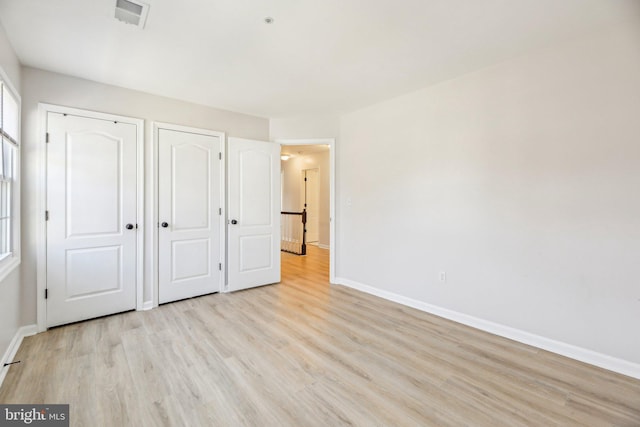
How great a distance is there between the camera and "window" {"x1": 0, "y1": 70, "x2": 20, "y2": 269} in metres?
2.24

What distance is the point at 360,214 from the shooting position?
13.6 ft

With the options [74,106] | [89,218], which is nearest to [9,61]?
[74,106]

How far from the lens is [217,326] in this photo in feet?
9.52

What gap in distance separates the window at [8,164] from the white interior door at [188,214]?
117 cm

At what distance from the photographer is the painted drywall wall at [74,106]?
2707 millimetres

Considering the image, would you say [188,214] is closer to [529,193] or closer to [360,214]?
[360,214]

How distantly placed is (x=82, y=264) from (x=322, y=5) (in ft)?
10.7

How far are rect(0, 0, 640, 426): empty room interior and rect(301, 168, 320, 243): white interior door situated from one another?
429 cm

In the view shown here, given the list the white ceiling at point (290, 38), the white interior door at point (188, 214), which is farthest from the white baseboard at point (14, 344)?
the white ceiling at point (290, 38)

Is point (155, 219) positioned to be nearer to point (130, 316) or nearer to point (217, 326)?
point (130, 316)

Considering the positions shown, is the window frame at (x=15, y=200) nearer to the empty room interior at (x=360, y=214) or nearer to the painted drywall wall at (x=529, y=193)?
the empty room interior at (x=360, y=214)

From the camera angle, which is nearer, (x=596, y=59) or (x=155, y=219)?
(x=596, y=59)

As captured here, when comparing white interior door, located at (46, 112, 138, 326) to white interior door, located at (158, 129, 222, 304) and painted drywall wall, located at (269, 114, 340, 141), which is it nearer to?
white interior door, located at (158, 129, 222, 304)

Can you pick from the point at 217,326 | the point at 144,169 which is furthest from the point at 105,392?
the point at 144,169
